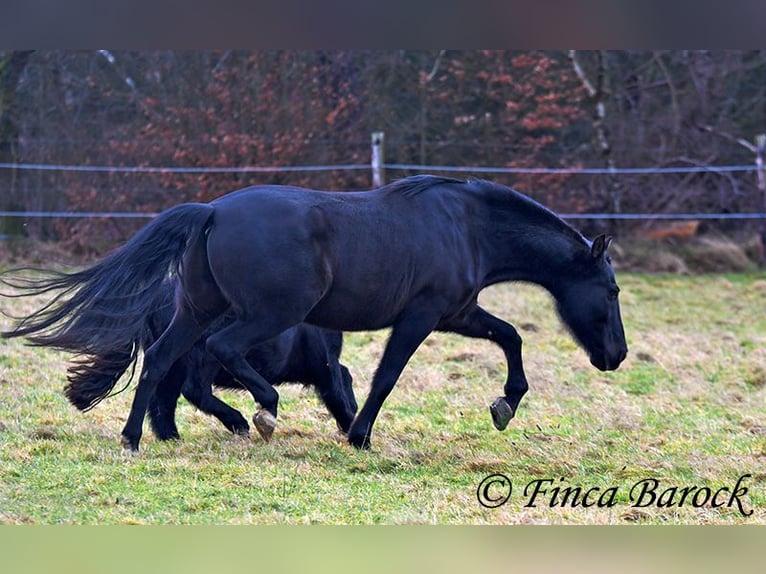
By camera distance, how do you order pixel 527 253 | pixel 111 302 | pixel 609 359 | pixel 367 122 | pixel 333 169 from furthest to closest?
pixel 367 122 < pixel 333 169 < pixel 609 359 < pixel 527 253 < pixel 111 302

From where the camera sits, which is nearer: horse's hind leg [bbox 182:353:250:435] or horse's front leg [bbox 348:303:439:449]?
horse's front leg [bbox 348:303:439:449]

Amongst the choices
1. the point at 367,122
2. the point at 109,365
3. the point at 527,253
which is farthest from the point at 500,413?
the point at 367,122

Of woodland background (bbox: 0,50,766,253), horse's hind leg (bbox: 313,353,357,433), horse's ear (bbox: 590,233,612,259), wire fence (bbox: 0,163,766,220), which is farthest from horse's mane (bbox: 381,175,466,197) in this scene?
woodland background (bbox: 0,50,766,253)

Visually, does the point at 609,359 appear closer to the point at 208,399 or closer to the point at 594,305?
the point at 594,305

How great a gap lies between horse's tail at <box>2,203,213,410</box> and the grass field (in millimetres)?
343

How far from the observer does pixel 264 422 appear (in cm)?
576

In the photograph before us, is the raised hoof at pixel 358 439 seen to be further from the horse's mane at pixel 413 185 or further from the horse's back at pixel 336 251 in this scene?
the horse's mane at pixel 413 185

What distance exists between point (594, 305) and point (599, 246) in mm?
355

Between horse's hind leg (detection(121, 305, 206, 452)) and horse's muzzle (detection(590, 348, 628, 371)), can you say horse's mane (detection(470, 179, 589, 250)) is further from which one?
horse's hind leg (detection(121, 305, 206, 452))

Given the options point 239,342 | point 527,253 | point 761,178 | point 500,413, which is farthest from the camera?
point 761,178

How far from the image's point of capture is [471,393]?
755 centimetres

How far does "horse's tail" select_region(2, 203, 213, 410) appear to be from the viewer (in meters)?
5.49

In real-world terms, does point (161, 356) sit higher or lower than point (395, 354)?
lower

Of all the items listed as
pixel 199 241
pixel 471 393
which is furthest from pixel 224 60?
pixel 199 241
